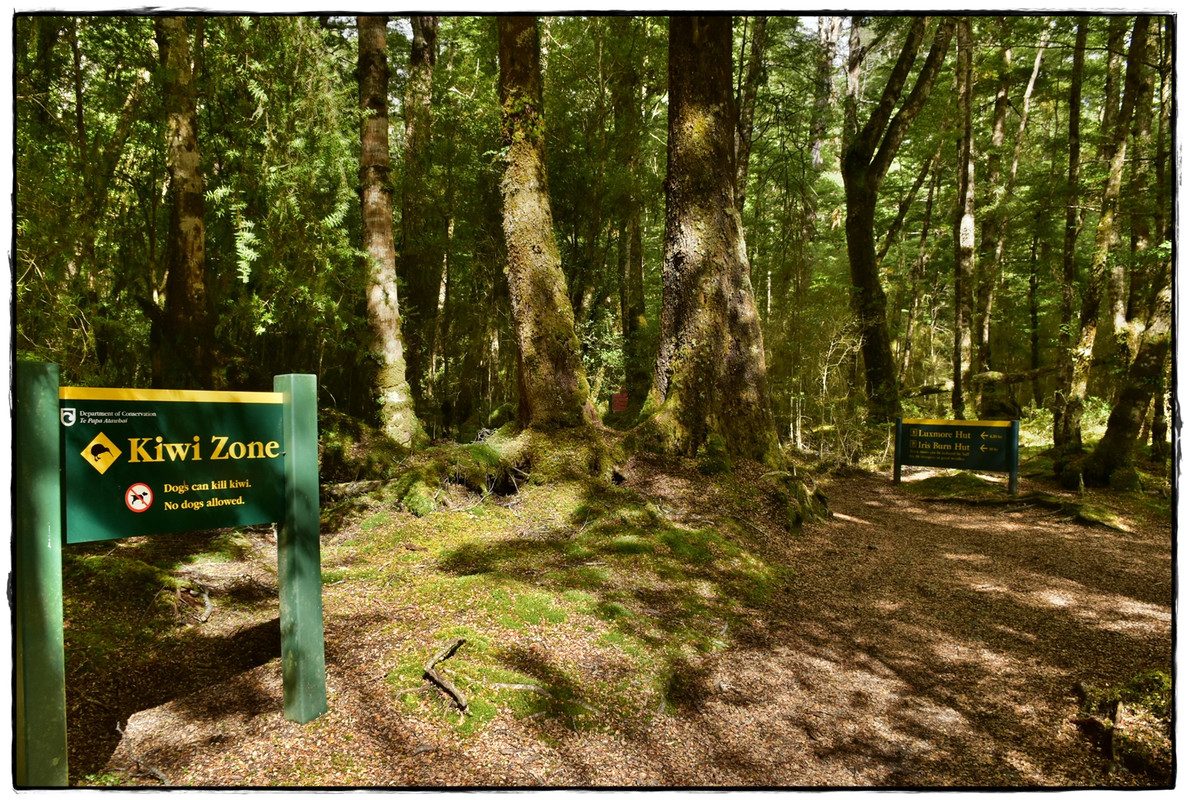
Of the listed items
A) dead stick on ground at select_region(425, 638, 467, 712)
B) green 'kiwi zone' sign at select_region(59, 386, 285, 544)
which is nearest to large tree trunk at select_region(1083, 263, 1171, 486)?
dead stick on ground at select_region(425, 638, 467, 712)

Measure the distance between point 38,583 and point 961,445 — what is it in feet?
42.2

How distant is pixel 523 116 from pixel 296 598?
6717mm

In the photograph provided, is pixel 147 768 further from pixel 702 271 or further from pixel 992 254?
pixel 992 254

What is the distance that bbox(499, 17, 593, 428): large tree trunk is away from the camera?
7.84 m

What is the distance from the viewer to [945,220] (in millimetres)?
22297

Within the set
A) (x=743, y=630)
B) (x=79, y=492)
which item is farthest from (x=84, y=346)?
(x=743, y=630)

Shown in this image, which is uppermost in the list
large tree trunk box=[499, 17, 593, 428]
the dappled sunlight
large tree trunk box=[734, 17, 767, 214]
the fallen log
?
large tree trunk box=[734, 17, 767, 214]

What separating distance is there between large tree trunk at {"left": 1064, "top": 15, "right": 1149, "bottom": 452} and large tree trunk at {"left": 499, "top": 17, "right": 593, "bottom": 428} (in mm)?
9645

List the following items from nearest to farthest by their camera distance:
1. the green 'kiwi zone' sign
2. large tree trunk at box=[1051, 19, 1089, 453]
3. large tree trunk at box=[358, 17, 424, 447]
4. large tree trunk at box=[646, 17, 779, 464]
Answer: the green 'kiwi zone' sign < large tree trunk at box=[646, 17, 779, 464] < large tree trunk at box=[358, 17, 424, 447] < large tree trunk at box=[1051, 19, 1089, 453]

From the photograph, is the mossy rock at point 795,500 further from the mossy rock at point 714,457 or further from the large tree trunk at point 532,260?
the large tree trunk at point 532,260

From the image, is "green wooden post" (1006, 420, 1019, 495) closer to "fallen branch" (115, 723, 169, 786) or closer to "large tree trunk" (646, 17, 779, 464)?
"large tree trunk" (646, 17, 779, 464)

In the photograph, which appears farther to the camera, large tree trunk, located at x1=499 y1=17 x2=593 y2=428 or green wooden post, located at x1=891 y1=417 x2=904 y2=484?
green wooden post, located at x1=891 y1=417 x2=904 y2=484

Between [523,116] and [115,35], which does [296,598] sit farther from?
[115,35]

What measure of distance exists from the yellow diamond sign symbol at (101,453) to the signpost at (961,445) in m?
12.0
